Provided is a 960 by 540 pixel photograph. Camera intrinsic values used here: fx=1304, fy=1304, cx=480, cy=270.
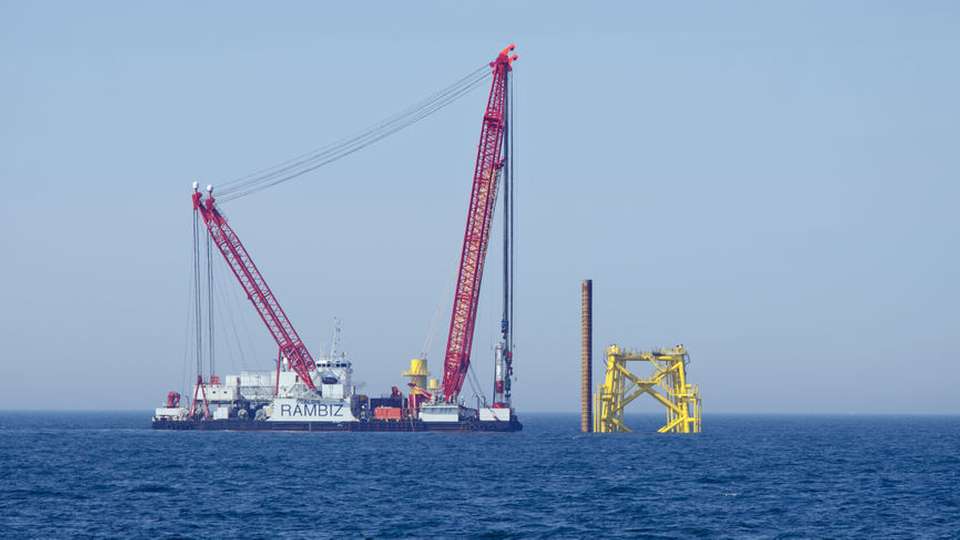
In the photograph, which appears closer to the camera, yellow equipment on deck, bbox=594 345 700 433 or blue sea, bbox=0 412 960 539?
blue sea, bbox=0 412 960 539

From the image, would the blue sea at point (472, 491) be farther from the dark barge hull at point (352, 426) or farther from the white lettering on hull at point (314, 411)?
the white lettering on hull at point (314, 411)

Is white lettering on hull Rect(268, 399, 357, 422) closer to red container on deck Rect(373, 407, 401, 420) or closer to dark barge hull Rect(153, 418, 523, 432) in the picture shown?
dark barge hull Rect(153, 418, 523, 432)

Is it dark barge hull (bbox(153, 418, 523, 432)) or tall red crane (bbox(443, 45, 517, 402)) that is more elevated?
tall red crane (bbox(443, 45, 517, 402))

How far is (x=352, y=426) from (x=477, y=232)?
28295mm

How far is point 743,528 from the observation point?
207 feet

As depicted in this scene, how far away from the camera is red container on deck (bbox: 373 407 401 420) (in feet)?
495

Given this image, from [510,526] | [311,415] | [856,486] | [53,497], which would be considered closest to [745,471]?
[856,486]

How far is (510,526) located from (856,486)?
32.8 m

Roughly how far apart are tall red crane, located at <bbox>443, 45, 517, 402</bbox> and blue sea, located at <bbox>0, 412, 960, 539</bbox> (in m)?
16.1

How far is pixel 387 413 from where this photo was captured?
15125cm

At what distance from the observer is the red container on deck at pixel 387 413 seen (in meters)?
151

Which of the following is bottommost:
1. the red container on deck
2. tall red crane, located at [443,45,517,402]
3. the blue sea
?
the blue sea

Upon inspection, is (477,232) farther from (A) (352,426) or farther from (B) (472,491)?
(B) (472,491)

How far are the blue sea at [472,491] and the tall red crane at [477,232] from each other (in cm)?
1609
